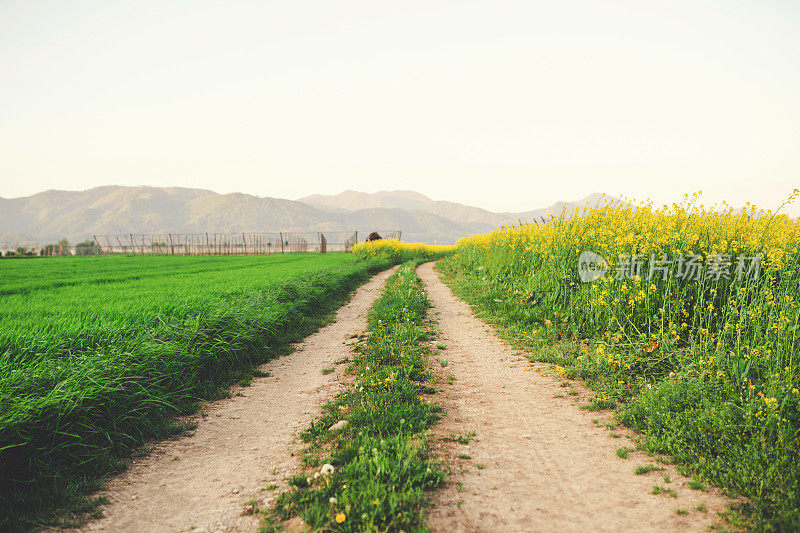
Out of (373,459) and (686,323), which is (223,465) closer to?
(373,459)

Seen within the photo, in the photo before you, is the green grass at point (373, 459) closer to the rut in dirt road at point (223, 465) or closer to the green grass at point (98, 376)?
the rut in dirt road at point (223, 465)

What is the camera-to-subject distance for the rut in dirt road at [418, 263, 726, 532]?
259 cm

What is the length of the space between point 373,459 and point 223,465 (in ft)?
4.58

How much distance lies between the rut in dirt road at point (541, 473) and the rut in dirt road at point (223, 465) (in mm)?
1415

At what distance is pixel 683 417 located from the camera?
3.60 m

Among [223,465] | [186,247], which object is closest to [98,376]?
[223,465]

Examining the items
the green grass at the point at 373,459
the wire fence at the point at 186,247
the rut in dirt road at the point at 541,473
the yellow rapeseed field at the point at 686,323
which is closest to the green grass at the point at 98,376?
the green grass at the point at 373,459

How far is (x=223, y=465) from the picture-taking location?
3445 millimetres

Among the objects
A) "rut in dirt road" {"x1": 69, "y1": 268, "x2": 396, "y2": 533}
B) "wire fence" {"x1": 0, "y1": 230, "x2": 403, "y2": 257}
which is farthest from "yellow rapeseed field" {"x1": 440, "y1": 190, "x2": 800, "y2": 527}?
"wire fence" {"x1": 0, "y1": 230, "x2": 403, "y2": 257}

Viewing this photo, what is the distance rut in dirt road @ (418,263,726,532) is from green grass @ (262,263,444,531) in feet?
0.71

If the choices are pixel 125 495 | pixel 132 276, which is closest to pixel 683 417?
pixel 125 495

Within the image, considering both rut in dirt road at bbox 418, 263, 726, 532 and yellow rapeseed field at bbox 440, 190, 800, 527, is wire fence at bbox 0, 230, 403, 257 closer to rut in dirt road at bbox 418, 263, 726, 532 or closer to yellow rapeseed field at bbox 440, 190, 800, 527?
yellow rapeseed field at bbox 440, 190, 800, 527

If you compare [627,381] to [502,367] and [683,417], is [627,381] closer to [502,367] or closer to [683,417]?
[683,417]

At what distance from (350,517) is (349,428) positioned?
4.25 feet
